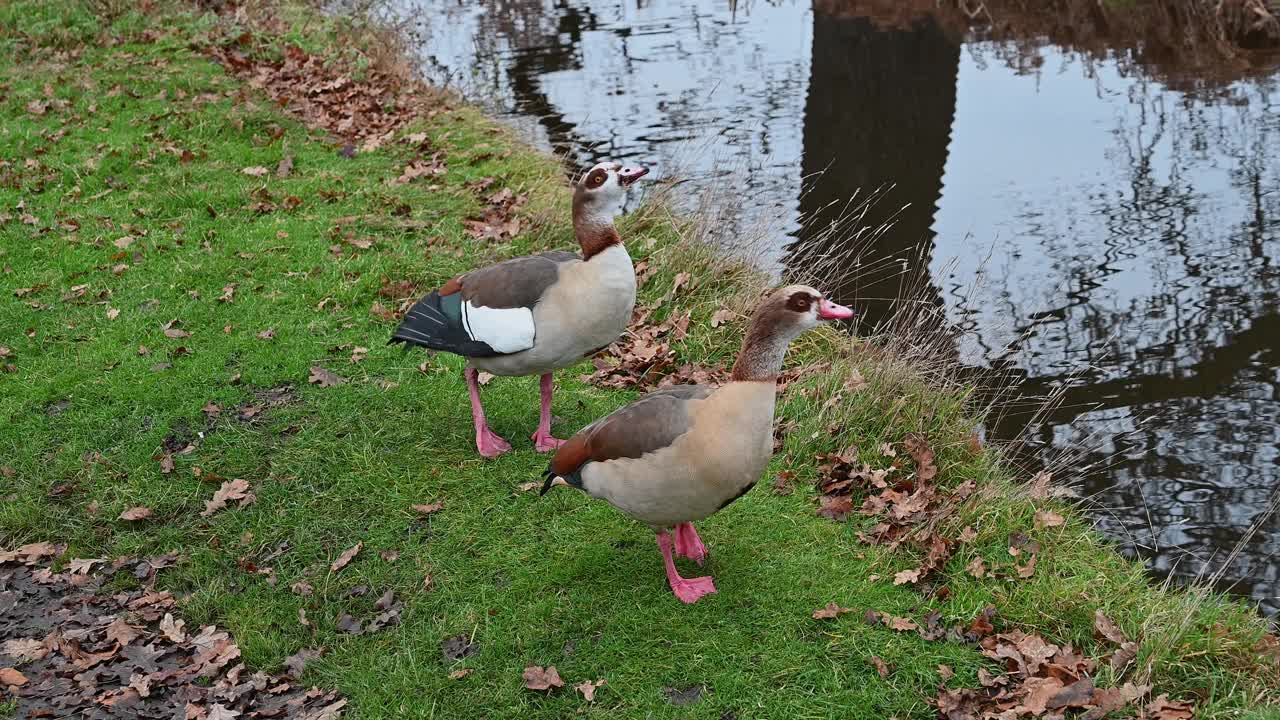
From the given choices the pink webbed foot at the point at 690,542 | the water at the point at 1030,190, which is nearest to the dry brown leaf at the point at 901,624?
the pink webbed foot at the point at 690,542

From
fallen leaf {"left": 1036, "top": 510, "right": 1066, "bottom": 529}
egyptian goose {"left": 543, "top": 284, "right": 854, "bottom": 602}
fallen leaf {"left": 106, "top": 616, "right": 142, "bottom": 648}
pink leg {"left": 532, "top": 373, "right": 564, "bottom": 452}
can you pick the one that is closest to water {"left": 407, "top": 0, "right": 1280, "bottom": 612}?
fallen leaf {"left": 1036, "top": 510, "right": 1066, "bottom": 529}

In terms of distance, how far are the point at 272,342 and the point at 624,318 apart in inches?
135

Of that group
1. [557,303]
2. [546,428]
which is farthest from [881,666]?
[546,428]

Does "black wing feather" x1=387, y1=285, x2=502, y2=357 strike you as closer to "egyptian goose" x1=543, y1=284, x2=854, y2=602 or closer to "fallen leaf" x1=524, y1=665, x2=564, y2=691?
"egyptian goose" x1=543, y1=284, x2=854, y2=602

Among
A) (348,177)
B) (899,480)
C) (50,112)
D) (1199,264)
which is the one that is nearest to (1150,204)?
(1199,264)

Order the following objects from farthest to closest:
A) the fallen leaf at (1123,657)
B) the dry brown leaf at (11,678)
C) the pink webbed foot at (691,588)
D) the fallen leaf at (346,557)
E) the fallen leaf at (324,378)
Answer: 1. the fallen leaf at (324,378)
2. the fallen leaf at (346,557)
3. the pink webbed foot at (691,588)
4. the dry brown leaf at (11,678)
5. the fallen leaf at (1123,657)

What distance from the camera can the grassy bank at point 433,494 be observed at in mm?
4785

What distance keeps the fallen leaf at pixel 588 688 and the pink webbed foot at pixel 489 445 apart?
1988mm

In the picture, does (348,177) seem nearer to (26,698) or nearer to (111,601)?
(111,601)

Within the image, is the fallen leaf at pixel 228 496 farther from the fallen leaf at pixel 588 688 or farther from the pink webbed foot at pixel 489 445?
the fallen leaf at pixel 588 688

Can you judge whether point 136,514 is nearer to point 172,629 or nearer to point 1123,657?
point 172,629

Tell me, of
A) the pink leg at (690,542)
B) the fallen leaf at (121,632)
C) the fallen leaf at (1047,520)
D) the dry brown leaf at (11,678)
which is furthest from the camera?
the fallen leaf at (1047,520)

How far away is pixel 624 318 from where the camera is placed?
5.82 metres

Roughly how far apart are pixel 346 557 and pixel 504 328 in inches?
59.4
